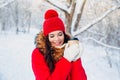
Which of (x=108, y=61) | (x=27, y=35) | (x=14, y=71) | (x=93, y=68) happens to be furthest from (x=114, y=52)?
(x=14, y=71)

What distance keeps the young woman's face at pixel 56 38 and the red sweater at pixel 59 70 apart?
72 millimetres

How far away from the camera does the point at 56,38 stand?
127 centimetres

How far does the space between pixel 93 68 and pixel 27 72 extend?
2.13 metres

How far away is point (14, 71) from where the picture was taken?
6.59 m

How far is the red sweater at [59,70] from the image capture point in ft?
3.97

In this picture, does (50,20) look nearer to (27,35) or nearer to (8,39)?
(8,39)

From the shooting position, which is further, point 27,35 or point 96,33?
point 27,35

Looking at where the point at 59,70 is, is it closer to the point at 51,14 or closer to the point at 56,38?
the point at 56,38

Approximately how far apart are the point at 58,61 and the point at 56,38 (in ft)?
0.30

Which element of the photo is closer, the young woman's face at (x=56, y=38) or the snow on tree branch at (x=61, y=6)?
the young woman's face at (x=56, y=38)

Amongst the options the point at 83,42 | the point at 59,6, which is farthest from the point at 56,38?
the point at 83,42

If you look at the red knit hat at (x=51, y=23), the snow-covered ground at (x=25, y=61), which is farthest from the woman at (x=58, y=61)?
the snow-covered ground at (x=25, y=61)

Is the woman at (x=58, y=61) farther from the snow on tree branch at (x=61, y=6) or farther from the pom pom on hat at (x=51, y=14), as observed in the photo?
the snow on tree branch at (x=61, y=6)

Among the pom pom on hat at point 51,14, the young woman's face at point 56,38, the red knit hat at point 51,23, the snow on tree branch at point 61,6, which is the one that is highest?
the snow on tree branch at point 61,6
